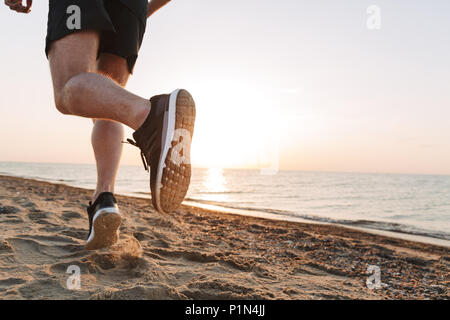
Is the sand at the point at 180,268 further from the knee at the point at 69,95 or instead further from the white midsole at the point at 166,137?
the knee at the point at 69,95

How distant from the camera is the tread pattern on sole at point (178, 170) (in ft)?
4.50

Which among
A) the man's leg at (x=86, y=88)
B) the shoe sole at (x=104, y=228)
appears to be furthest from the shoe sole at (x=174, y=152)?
the shoe sole at (x=104, y=228)

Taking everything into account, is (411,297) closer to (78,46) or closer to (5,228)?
(78,46)

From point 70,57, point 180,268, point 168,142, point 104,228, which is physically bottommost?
point 180,268

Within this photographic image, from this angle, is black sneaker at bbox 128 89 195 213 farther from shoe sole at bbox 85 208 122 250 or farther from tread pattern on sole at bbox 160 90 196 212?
shoe sole at bbox 85 208 122 250

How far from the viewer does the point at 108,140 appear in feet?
6.12

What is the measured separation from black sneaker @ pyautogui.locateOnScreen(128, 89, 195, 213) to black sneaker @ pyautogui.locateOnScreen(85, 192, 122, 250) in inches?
14.8

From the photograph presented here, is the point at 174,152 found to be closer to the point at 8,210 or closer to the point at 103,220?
the point at 103,220

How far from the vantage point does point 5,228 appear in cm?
224

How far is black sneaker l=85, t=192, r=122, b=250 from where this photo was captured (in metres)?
1.63

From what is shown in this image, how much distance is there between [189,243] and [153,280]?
1.08 m

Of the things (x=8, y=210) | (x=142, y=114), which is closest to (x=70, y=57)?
(x=142, y=114)

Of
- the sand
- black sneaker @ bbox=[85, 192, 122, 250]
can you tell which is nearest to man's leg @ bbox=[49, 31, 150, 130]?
black sneaker @ bbox=[85, 192, 122, 250]

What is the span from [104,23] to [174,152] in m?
0.64
